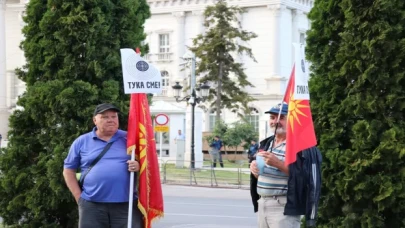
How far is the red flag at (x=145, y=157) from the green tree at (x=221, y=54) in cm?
4786

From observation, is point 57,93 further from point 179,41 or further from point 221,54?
point 179,41

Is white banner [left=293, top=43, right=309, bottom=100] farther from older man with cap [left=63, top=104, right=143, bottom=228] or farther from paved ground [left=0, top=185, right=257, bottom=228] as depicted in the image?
paved ground [left=0, top=185, right=257, bottom=228]

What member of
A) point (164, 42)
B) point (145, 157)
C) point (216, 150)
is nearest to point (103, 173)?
point (145, 157)

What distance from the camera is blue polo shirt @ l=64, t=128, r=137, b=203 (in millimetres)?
8914

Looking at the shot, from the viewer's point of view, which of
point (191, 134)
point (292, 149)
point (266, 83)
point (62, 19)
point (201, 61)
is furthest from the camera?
point (266, 83)

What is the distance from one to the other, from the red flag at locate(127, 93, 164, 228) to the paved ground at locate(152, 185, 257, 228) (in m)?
5.69

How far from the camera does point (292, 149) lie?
8578mm

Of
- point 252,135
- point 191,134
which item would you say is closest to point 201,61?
point 252,135

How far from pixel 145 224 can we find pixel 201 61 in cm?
5029

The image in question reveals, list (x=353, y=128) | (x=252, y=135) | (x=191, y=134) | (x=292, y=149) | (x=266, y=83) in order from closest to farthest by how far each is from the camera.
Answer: (x=292, y=149) → (x=353, y=128) → (x=191, y=134) → (x=252, y=135) → (x=266, y=83)

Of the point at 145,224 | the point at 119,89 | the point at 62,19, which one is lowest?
the point at 145,224

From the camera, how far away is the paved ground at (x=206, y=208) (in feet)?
65.8

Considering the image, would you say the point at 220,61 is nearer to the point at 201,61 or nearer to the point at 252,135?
the point at 201,61

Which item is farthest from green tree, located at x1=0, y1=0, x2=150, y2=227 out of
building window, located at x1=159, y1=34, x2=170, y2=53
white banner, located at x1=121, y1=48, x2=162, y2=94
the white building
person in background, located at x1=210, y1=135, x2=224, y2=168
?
building window, located at x1=159, y1=34, x2=170, y2=53
